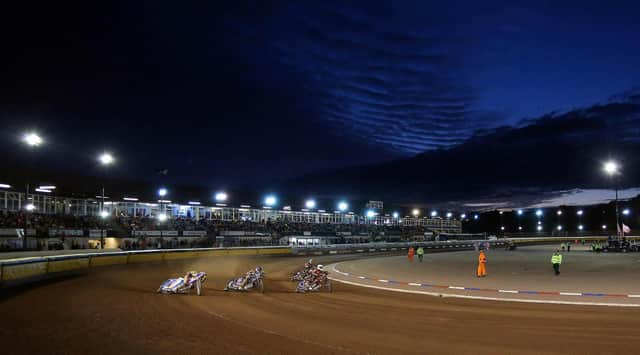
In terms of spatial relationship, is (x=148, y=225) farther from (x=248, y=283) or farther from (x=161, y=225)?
(x=248, y=283)

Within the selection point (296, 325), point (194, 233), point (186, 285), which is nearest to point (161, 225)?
point (194, 233)

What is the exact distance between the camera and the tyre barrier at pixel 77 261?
16547 mm

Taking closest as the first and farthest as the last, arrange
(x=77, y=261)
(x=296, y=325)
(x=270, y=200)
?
1. (x=296, y=325)
2. (x=77, y=261)
3. (x=270, y=200)

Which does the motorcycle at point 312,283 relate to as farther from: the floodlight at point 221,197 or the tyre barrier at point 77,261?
the floodlight at point 221,197

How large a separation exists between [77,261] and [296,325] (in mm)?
19096

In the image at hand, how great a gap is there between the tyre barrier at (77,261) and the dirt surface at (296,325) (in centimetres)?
235

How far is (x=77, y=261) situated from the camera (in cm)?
2392

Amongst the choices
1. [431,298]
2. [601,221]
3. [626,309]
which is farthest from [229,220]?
[601,221]

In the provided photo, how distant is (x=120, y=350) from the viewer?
24.6 feet

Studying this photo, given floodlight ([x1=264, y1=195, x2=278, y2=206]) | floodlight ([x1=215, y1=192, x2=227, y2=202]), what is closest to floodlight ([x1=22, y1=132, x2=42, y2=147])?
floodlight ([x1=215, y1=192, x2=227, y2=202])

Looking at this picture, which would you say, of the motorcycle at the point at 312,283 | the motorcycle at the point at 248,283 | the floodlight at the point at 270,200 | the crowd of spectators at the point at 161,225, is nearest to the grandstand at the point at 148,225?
the crowd of spectators at the point at 161,225

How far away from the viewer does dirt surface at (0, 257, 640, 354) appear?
7.88 metres

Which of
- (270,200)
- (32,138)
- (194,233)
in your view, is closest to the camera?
(32,138)

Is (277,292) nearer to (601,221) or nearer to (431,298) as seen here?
(431,298)
